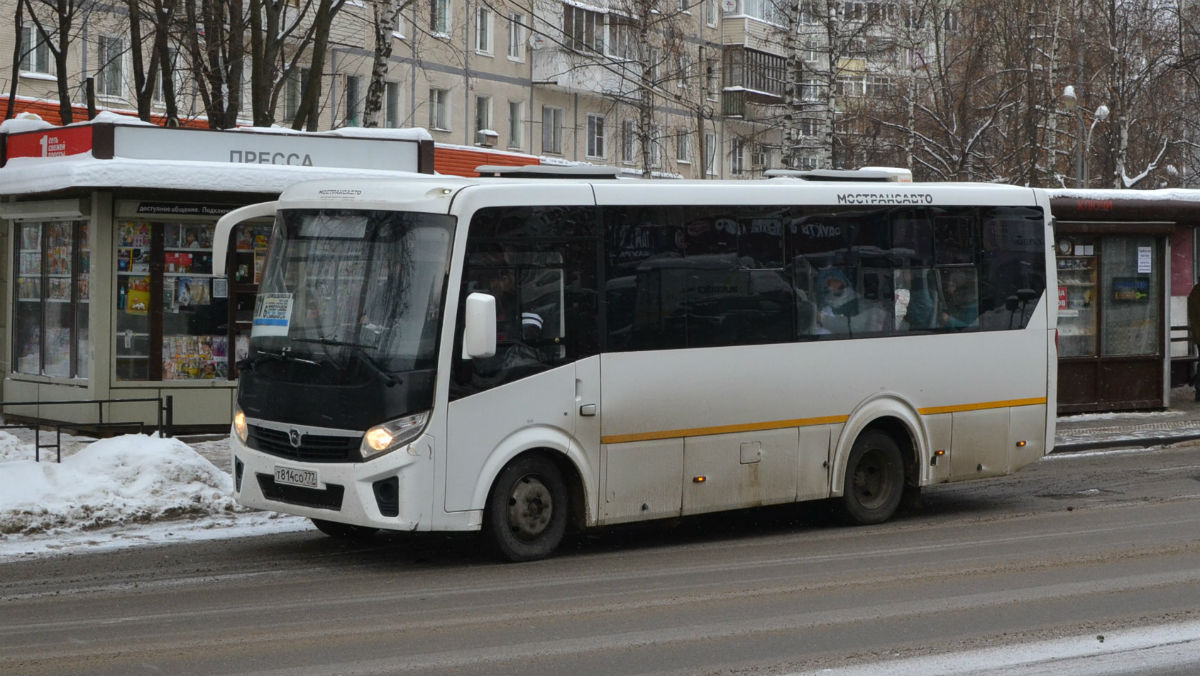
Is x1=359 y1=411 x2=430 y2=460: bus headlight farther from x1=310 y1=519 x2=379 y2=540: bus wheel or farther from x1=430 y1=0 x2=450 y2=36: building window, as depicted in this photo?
x1=430 y1=0 x2=450 y2=36: building window

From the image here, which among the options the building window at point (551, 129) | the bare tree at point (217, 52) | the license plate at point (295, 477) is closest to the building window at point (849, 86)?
the building window at point (551, 129)

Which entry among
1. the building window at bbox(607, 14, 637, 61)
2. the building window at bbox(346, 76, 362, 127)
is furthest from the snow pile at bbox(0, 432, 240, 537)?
the building window at bbox(346, 76, 362, 127)

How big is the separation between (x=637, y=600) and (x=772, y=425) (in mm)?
2882

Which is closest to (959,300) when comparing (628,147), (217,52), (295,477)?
(295,477)

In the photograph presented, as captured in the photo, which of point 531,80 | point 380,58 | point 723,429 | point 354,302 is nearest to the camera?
point 354,302

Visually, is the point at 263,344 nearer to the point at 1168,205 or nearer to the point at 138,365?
the point at 138,365

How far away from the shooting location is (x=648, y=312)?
1093cm

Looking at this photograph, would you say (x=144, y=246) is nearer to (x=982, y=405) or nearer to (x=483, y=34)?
(x=982, y=405)

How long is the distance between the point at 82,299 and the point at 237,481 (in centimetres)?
819

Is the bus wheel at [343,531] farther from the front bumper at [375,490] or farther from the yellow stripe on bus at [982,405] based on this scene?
the yellow stripe on bus at [982,405]

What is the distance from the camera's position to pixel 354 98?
43.0 meters

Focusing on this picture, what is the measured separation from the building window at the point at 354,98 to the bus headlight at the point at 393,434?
33.0 m

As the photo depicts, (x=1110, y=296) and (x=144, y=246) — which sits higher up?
(x=144, y=246)

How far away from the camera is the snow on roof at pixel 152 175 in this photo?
661 inches
